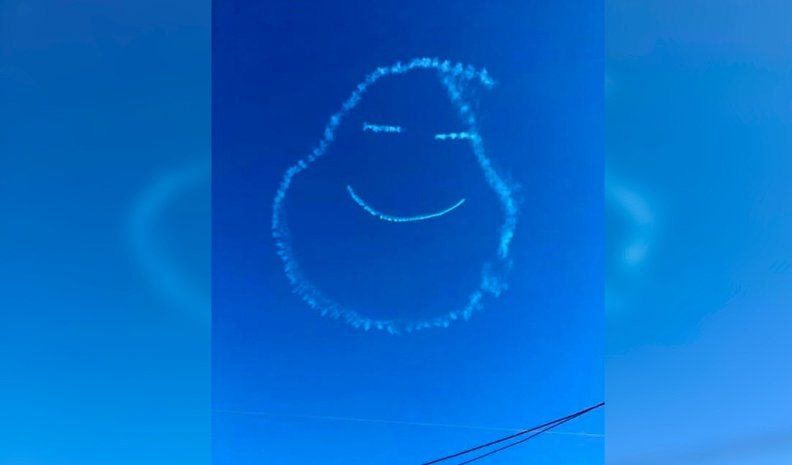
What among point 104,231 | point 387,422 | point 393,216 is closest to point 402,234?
point 393,216

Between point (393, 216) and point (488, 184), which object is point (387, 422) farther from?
point (488, 184)

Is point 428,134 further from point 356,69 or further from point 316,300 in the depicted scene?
point 316,300

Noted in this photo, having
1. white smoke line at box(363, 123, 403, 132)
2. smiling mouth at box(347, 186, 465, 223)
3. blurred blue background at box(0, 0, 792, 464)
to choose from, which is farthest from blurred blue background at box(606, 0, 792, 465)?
white smoke line at box(363, 123, 403, 132)

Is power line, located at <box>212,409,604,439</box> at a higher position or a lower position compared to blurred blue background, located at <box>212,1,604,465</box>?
lower

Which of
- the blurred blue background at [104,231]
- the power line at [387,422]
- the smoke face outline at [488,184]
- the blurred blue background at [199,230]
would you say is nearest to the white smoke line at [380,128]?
the smoke face outline at [488,184]

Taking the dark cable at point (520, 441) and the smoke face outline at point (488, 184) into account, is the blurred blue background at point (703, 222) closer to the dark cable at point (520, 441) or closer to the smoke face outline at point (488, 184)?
the dark cable at point (520, 441)

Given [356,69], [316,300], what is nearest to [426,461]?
[316,300]

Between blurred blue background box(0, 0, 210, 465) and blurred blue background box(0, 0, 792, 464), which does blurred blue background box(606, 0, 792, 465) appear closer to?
blurred blue background box(0, 0, 792, 464)
